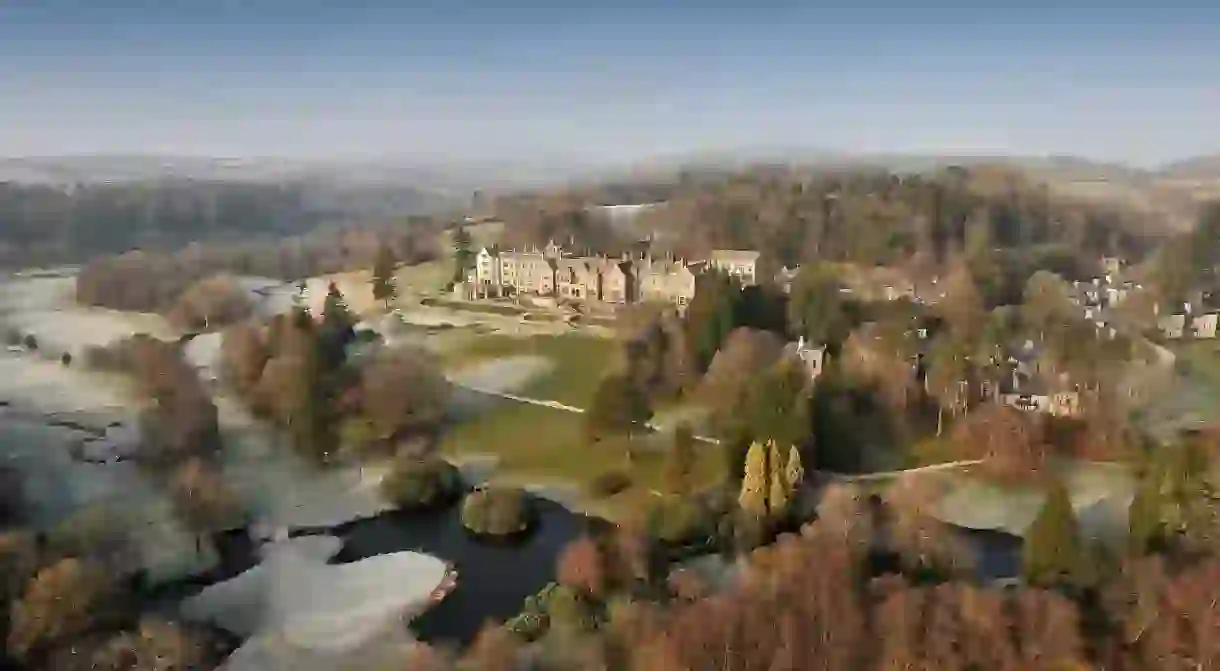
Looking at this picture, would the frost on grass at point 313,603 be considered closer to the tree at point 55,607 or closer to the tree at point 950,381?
the tree at point 55,607

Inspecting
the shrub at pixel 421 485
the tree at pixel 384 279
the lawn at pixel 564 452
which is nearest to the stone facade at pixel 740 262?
the tree at pixel 384 279

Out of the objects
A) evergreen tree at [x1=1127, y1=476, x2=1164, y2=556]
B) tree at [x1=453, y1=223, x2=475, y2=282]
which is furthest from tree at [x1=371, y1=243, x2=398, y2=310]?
evergreen tree at [x1=1127, y1=476, x2=1164, y2=556]

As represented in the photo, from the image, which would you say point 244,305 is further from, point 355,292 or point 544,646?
point 544,646

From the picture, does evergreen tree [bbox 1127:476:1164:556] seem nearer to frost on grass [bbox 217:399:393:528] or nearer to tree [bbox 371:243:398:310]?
frost on grass [bbox 217:399:393:528]

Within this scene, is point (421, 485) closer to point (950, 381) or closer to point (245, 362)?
point (245, 362)

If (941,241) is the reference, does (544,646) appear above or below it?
below

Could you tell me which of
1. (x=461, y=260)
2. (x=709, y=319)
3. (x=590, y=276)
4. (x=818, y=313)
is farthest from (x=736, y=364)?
(x=461, y=260)

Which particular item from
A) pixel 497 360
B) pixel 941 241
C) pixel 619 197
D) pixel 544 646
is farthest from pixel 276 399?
pixel 619 197
